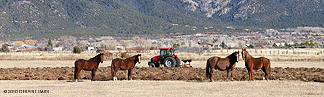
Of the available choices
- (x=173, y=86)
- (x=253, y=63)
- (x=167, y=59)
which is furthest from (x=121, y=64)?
(x=167, y=59)

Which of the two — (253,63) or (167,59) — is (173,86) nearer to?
(253,63)

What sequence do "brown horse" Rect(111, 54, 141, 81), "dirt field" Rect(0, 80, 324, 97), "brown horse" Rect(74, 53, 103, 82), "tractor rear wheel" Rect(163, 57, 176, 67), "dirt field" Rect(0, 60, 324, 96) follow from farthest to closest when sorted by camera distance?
"tractor rear wheel" Rect(163, 57, 176, 67) → "brown horse" Rect(111, 54, 141, 81) → "brown horse" Rect(74, 53, 103, 82) → "dirt field" Rect(0, 60, 324, 96) → "dirt field" Rect(0, 80, 324, 97)

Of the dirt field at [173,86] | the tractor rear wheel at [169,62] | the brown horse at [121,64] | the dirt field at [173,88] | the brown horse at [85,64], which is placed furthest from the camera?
the tractor rear wheel at [169,62]

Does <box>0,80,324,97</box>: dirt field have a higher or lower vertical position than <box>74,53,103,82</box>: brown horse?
lower

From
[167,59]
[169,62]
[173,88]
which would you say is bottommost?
[173,88]

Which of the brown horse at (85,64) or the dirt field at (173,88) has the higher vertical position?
the brown horse at (85,64)

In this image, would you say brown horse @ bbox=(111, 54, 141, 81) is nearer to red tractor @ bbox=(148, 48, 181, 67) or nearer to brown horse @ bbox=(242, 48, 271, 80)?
brown horse @ bbox=(242, 48, 271, 80)

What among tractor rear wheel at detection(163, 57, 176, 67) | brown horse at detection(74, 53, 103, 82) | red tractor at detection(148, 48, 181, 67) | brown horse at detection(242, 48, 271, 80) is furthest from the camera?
red tractor at detection(148, 48, 181, 67)

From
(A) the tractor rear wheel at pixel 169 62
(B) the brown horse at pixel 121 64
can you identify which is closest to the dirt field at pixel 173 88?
(B) the brown horse at pixel 121 64

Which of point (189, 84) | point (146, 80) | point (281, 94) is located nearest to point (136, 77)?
point (146, 80)

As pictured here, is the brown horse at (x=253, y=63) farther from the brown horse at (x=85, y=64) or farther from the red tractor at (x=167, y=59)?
the red tractor at (x=167, y=59)

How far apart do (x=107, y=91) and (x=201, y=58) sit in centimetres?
4048

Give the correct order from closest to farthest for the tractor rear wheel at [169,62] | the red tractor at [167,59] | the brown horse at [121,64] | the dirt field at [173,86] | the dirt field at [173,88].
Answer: the dirt field at [173,88] < the dirt field at [173,86] < the brown horse at [121,64] < the tractor rear wheel at [169,62] < the red tractor at [167,59]

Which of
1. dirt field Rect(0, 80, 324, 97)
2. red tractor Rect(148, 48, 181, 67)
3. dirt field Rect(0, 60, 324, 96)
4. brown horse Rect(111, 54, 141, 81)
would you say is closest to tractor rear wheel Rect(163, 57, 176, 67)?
red tractor Rect(148, 48, 181, 67)
